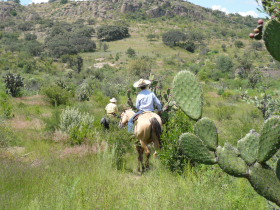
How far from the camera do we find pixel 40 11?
396ft

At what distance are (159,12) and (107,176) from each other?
11347 cm

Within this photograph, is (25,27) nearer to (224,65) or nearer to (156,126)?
(224,65)

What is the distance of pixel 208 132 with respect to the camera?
3488 mm

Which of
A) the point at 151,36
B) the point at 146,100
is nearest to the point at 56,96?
the point at 146,100

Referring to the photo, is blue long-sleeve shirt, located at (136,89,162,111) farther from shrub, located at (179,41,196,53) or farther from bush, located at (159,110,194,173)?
shrub, located at (179,41,196,53)

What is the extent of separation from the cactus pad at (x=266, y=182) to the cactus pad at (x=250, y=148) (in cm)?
12

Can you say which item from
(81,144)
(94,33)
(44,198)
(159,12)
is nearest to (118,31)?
(94,33)

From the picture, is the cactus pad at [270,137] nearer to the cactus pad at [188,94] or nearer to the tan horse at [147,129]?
the cactus pad at [188,94]

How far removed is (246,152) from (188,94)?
108 cm

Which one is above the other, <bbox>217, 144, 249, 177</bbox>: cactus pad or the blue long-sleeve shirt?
<bbox>217, 144, 249, 177</bbox>: cactus pad

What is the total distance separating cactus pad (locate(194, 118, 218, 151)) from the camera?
11.4 ft

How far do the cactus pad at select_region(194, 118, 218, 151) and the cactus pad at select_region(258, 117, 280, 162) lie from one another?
0.63m

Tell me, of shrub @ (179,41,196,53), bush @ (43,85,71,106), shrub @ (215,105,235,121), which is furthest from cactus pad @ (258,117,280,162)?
shrub @ (179,41,196,53)

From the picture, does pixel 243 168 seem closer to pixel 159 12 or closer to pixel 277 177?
pixel 277 177
